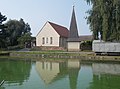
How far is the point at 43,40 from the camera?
2192 inches

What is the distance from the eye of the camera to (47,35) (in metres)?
55.4

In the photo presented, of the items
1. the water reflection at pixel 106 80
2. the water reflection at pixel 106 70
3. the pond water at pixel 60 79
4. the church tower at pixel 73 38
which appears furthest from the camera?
the church tower at pixel 73 38

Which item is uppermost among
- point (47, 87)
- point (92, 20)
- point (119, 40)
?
point (92, 20)

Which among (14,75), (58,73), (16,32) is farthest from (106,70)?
(16,32)

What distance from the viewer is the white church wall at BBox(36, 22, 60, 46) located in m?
54.3

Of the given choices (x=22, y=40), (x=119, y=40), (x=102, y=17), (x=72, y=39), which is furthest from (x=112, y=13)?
(x=22, y=40)

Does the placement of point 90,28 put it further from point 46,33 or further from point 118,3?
point 46,33

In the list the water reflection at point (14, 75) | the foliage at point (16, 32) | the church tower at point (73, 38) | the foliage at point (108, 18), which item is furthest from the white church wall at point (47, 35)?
the water reflection at point (14, 75)

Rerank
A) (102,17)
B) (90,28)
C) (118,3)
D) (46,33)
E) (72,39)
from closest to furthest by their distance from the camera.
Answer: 1. (118,3)
2. (102,17)
3. (90,28)
4. (72,39)
5. (46,33)

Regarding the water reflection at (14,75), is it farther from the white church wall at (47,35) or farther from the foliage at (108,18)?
the white church wall at (47,35)

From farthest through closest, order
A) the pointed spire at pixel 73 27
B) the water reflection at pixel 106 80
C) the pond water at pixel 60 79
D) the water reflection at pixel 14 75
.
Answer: the pointed spire at pixel 73 27 → the water reflection at pixel 14 75 → the water reflection at pixel 106 80 → the pond water at pixel 60 79

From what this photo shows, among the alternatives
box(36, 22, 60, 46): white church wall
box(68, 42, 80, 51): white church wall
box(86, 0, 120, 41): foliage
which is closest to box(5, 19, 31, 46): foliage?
box(36, 22, 60, 46): white church wall

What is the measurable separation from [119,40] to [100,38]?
A: 392 centimetres

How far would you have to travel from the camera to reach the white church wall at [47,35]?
178 feet
